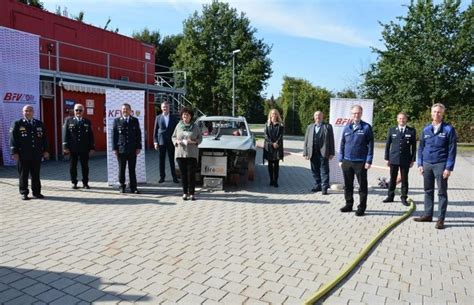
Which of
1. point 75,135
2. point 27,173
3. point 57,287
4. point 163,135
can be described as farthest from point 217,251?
point 163,135

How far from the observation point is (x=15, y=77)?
441 inches

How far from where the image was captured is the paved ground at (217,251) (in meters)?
3.93

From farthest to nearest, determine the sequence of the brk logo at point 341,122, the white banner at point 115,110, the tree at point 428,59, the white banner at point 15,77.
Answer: the tree at point 428,59 → the white banner at point 15,77 → the brk logo at point 341,122 → the white banner at point 115,110

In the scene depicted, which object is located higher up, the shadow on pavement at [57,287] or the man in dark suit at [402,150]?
the man in dark suit at [402,150]

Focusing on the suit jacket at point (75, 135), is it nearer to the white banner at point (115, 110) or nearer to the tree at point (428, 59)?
the white banner at point (115, 110)

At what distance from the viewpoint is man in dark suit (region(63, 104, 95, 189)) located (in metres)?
8.84

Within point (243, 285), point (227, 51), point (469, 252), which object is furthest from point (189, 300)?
point (227, 51)

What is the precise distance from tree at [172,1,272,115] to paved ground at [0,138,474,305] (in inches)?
1066

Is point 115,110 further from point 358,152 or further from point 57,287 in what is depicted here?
point 57,287

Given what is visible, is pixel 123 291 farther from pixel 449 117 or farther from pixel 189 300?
pixel 449 117

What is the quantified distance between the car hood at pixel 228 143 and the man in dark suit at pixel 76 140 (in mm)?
2632

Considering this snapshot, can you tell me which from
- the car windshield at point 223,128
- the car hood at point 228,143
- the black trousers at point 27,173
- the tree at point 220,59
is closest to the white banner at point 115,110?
the car hood at point 228,143

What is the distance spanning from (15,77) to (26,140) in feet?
15.0

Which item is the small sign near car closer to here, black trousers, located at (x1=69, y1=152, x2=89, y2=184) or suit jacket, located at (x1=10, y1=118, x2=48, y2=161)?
black trousers, located at (x1=69, y1=152, x2=89, y2=184)
